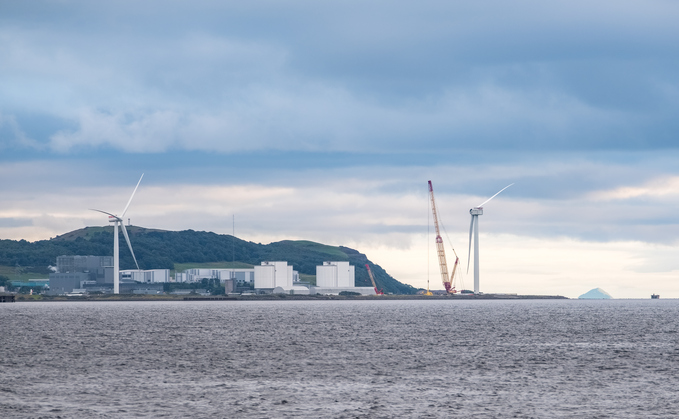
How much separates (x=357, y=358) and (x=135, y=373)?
1092 inches

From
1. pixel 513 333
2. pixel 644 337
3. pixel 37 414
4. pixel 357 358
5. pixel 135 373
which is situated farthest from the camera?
pixel 513 333

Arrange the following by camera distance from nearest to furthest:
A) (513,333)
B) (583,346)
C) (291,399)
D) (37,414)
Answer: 1. (37,414)
2. (291,399)
3. (583,346)
4. (513,333)

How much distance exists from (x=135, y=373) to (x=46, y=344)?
46.5 m

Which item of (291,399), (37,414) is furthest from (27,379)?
(291,399)

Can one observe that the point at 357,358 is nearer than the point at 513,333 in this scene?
Yes

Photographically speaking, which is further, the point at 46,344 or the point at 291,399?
the point at 46,344

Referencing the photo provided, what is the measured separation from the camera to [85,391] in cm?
7200

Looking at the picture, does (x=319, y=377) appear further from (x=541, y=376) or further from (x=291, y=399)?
(x=541, y=376)

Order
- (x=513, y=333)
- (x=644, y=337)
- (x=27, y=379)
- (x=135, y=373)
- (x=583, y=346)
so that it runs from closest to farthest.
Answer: (x=27, y=379)
(x=135, y=373)
(x=583, y=346)
(x=644, y=337)
(x=513, y=333)

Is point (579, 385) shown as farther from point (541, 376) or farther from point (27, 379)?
point (27, 379)

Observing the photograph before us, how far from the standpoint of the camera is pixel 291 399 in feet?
221

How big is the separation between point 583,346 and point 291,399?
221 ft

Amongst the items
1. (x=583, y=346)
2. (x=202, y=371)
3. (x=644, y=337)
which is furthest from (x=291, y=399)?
(x=644, y=337)

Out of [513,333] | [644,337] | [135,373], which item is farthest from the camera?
[513,333]
